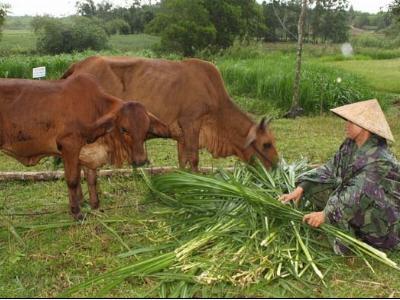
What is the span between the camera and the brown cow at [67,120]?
5.04 m

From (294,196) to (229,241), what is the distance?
2.51ft

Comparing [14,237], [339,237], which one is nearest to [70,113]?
[14,237]

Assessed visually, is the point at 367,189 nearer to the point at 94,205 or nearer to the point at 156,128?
the point at 156,128

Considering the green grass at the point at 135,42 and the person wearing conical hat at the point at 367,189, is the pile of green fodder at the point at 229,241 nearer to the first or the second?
the person wearing conical hat at the point at 367,189

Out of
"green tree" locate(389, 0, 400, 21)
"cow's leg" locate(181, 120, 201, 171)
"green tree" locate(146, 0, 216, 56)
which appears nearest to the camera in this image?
"cow's leg" locate(181, 120, 201, 171)

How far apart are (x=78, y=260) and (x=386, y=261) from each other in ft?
8.17

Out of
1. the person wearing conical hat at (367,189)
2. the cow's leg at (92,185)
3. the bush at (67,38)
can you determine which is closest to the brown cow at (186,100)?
the cow's leg at (92,185)

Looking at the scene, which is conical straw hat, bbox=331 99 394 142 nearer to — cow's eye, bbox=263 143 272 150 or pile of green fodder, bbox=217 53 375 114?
cow's eye, bbox=263 143 272 150

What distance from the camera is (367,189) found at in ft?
14.5

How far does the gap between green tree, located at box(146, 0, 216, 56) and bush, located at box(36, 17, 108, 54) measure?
4513mm

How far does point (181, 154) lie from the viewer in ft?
22.3

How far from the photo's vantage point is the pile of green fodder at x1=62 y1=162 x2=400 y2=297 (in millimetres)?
4039

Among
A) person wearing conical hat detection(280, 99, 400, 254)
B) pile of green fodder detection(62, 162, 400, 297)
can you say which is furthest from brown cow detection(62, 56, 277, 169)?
person wearing conical hat detection(280, 99, 400, 254)

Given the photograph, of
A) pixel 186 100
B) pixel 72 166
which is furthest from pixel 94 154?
pixel 186 100
